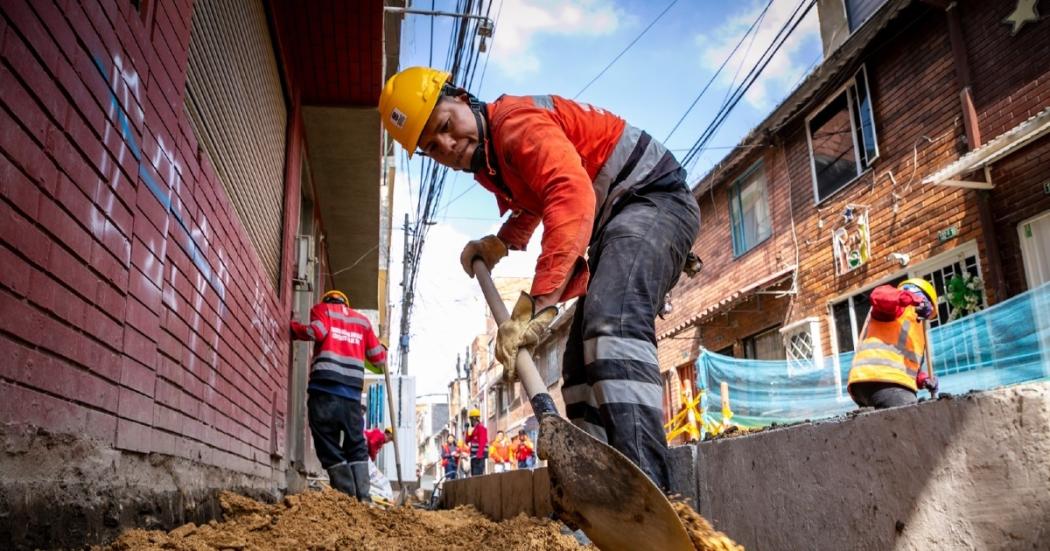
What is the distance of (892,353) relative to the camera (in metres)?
4.97

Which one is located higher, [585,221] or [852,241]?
[852,241]

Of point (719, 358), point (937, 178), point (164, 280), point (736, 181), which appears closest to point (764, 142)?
point (736, 181)

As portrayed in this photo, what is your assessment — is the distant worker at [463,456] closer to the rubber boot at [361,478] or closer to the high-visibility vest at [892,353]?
the rubber boot at [361,478]

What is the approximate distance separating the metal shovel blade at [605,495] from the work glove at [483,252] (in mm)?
1161

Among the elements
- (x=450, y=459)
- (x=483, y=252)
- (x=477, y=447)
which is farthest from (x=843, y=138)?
(x=450, y=459)

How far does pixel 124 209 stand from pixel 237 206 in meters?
2.54

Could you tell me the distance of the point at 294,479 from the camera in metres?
7.88

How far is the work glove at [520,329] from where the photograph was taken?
A: 233 centimetres

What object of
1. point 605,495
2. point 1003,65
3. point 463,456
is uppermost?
point 1003,65

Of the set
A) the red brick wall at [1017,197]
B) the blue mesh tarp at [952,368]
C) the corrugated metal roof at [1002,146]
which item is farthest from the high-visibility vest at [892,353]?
the red brick wall at [1017,197]

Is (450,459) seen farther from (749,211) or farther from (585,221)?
(585,221)

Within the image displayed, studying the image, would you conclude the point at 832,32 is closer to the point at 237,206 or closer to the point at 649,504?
the point at 237,206

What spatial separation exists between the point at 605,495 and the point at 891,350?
3801mm

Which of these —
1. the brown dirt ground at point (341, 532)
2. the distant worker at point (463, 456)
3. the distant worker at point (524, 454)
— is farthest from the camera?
the distant worker at point (463, 456)
